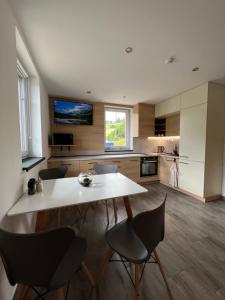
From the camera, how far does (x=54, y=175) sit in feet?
7.44

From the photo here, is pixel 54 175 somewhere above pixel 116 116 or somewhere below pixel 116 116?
below

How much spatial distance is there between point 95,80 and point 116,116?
180 centimetres

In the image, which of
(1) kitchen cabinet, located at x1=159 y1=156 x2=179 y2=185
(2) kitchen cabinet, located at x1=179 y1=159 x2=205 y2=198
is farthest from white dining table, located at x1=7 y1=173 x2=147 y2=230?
(1) kitchen cabinet, located at x1=159 y1=156 x2=179 y2=185

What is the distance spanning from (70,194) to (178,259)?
4.44 feet

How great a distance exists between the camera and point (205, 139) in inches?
109

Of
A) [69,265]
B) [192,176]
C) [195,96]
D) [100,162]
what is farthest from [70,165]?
[195,96]

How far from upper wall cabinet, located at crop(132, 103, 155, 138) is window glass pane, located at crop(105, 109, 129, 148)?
1.18 feet

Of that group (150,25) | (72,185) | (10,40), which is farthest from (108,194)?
A: (150,25)

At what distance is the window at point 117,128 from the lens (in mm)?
4266

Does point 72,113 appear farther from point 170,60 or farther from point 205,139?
point 205,139

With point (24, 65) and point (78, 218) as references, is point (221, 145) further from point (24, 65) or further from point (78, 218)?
point (24, 65)

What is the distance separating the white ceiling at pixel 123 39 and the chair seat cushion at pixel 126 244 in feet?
6.49

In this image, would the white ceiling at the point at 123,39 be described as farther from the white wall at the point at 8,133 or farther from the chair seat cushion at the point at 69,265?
the chair seat cushion at the point at 69,265

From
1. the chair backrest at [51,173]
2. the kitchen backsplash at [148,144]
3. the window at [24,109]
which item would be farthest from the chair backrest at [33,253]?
the kitchen backsplash at [148,144]
